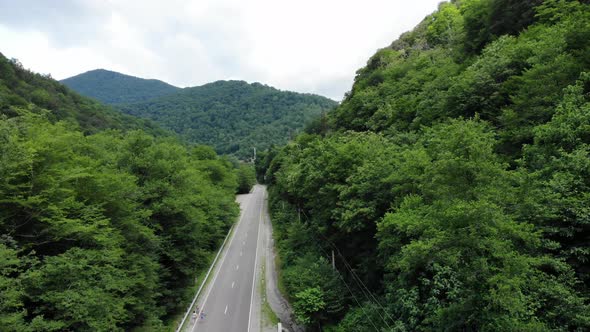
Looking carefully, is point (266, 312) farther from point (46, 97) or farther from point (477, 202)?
point (46, 97)

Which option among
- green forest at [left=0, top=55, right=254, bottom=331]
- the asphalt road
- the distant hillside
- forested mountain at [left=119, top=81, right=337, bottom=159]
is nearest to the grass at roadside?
the asphalt road

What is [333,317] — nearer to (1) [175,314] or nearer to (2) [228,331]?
(2) [228,331]

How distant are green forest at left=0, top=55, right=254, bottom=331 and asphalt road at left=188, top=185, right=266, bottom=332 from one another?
2488mm

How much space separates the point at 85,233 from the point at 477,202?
50.6 ft

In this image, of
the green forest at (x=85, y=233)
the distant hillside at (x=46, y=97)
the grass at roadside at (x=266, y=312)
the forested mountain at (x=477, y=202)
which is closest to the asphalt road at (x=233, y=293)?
the grass at roadside at (x=266, y=312)

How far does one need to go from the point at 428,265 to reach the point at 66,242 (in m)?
15.3

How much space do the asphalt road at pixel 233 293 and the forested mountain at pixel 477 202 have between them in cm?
451

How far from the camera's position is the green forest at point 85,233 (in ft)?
36.7

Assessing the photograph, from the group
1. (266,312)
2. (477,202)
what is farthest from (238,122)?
(477,202)

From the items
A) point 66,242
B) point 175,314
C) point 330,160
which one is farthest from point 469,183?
point 175,314

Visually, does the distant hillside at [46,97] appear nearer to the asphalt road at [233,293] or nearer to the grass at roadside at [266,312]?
the asphalt road at [233,293]

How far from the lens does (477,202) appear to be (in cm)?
922

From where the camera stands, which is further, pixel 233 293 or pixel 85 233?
pixel 233 293

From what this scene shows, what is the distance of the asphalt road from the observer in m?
22.8
